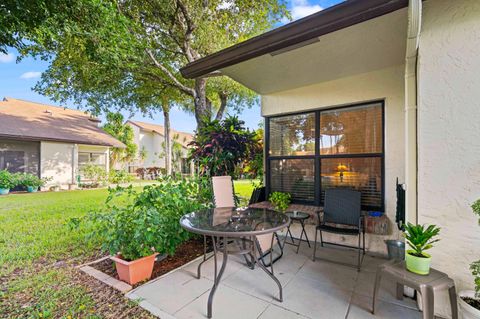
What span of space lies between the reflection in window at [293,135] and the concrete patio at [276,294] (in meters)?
2.13

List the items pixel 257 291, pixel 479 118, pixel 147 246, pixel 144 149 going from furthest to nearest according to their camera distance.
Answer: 1. pixel 144 149
2. pixel 147 246
3. pixel 257 291
4. pixel 479 118

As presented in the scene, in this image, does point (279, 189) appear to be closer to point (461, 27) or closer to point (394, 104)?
point (394, 104)

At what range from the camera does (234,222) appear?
8.15 feet

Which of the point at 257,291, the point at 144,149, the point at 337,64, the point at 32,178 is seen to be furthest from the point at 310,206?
the point at 144,149

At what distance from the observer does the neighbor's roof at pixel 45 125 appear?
36.6 ft

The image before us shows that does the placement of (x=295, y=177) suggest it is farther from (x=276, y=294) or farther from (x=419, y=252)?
(x=419, y=252)

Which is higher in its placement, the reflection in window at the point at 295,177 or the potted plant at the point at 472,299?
the reflection in window at the point at 295,177


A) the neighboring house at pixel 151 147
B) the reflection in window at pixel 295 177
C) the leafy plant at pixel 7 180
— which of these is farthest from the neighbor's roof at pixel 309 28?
the neighboring house at pixel 151 147

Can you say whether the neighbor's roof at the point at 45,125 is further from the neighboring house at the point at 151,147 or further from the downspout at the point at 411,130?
the downspout at the point at 411,130

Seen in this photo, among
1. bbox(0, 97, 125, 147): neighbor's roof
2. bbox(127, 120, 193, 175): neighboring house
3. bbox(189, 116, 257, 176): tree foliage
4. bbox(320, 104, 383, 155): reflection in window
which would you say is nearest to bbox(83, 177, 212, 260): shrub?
bbox(189, 116, 257, 176): tree foliage

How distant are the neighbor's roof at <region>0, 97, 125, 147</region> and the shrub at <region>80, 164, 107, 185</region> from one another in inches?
57.7

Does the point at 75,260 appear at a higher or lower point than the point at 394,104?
lower

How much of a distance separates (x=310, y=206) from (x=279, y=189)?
0.75m

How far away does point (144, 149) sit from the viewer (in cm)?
2395
